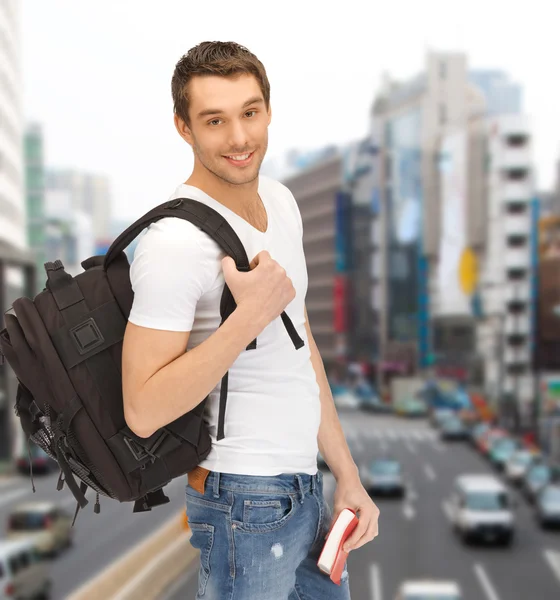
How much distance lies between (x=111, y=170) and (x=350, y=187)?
803cm

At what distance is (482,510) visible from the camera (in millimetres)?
21141

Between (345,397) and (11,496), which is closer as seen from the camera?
(345,397)

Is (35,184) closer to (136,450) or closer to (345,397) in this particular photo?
(345,397)

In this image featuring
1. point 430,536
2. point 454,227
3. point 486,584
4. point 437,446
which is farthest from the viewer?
point 430,536

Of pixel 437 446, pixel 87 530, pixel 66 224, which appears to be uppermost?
pixel 66 224

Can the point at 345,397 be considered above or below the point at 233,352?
below

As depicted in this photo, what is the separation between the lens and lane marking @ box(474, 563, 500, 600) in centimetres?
2526

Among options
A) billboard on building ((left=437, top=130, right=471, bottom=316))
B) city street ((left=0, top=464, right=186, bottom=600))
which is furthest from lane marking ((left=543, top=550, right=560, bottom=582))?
city street ((left=0, top=464, right=186, bottom=600))

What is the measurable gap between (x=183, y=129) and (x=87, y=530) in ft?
117

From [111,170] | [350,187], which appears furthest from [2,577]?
[350,187]

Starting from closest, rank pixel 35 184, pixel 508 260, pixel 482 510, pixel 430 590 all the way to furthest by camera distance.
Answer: pixel 430 590 < pixel 482 510 < pixel 508 260 < pixel 35 184

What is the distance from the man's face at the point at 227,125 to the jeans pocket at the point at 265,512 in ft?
1.21

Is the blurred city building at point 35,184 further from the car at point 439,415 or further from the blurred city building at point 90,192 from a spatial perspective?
the car at point 439,415

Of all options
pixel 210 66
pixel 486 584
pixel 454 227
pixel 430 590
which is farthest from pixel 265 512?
pixel 486 584
